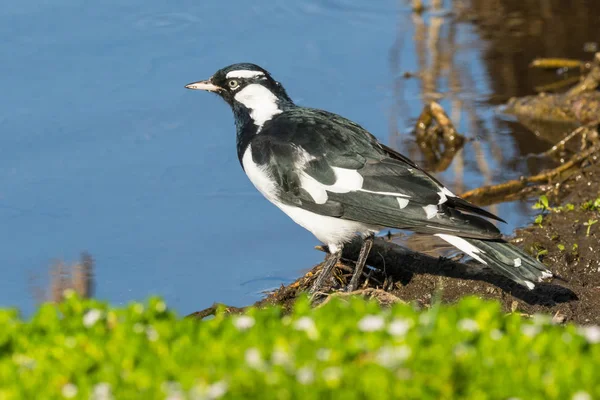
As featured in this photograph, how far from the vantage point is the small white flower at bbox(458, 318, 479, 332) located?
3.39 meters

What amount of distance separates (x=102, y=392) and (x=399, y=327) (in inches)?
37.0

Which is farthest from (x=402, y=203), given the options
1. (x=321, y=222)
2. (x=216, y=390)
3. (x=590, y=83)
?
(x=590, y=83)

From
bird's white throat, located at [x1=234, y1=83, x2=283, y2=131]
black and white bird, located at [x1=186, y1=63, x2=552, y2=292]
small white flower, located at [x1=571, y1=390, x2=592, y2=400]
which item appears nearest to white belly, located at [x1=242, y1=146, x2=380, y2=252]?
black and white bird, located at [x1=186, y1=63, x2=552, y2=292]

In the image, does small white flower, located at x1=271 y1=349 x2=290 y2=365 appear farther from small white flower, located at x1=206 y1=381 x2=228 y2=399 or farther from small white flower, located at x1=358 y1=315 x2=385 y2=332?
small white flower, located at x1=358 y1=315 x2=385 y2=332

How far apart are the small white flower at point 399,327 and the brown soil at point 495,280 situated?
2.23m

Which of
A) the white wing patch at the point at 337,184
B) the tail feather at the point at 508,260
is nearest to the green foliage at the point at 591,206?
the tail feather at the point at 508,260

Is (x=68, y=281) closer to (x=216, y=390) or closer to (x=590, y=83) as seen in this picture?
(x=216, y=390)

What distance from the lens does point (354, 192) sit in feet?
19.5

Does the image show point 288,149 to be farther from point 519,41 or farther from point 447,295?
point 519,41

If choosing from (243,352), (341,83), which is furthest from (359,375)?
(341,83)

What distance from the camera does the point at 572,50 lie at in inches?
422

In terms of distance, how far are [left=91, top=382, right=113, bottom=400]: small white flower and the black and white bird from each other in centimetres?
301

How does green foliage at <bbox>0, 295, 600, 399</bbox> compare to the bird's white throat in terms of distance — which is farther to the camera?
the bird's white throat

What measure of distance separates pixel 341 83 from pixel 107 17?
2.63m
